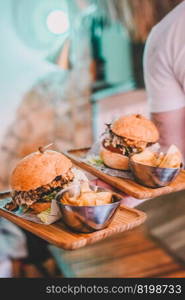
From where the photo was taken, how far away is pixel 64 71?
19.6ft

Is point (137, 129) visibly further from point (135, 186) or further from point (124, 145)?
point (135, 186)

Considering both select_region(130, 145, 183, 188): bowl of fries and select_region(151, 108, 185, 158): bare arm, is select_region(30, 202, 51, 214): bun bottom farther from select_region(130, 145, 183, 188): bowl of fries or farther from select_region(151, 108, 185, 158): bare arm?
select_region(151, 108, 185, 158): bare arm

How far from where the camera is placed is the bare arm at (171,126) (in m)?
2.24

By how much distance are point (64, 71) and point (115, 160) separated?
4.25 metres

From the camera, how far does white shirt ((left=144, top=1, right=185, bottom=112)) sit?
211 cm

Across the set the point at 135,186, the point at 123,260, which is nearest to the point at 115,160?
the point at 135,186

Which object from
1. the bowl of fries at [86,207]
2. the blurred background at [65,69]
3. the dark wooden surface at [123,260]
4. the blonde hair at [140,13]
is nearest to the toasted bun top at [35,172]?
the bowl of fries at [86,207]

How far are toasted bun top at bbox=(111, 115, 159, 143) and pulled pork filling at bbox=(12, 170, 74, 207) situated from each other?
15.5 inches

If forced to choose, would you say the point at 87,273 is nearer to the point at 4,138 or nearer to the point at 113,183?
the point at 113,183

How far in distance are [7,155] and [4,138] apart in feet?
0.71

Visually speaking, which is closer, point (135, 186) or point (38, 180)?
point (38, 180)

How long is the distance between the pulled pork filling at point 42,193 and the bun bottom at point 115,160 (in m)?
0.34

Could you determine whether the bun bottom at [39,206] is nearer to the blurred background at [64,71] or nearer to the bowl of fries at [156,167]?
the bowl of fries at [156,167]

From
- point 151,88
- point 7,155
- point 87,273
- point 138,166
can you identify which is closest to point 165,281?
point 138,166
